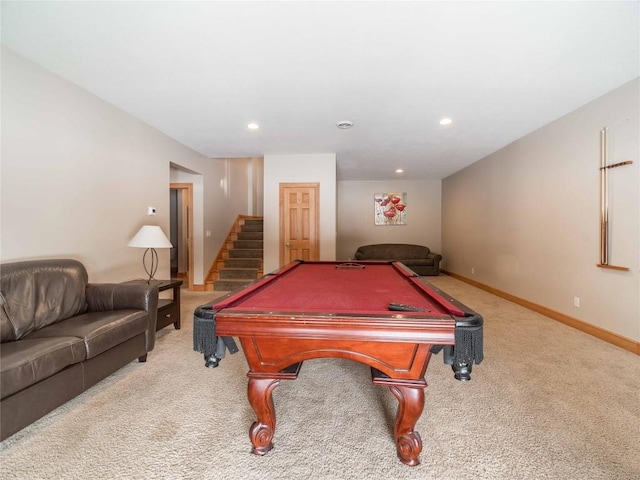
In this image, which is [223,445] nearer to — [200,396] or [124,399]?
[200,396]

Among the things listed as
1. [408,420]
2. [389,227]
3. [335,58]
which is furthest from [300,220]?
[408,420]

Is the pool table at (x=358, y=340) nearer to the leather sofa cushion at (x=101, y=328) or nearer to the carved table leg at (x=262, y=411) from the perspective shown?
the carved table leg at (x=262, y=411)

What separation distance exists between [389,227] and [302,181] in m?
3.58

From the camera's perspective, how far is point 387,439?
4.89 feet

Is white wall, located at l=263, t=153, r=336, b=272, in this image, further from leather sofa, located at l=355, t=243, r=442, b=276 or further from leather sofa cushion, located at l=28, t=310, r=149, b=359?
leather sofa cushion, located at l=28, t=310, r=149, b=359

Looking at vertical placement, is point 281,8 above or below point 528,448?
above

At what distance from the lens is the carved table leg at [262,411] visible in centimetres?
135

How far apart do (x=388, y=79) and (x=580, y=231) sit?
277 cm

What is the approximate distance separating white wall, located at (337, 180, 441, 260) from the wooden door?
2853 mm

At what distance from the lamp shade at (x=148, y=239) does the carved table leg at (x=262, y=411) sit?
7.45 ft

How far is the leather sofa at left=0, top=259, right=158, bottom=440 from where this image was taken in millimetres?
1476

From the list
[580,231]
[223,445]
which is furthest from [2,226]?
[580,231]

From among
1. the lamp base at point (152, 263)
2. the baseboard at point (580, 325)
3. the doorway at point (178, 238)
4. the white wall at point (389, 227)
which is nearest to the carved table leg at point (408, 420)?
the baseboard at point (580, 325)

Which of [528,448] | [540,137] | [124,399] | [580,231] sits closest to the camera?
[528,448]
